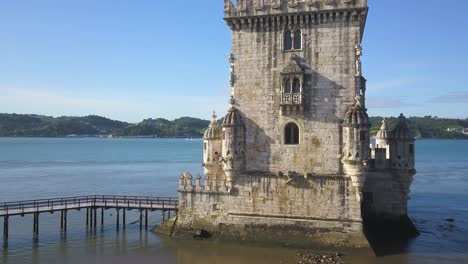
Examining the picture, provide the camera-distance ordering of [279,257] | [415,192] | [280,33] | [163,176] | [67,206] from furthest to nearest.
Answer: [163,176]
[415,192]
[67,206]
[280,33]
[279,257]

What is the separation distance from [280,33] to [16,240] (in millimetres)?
23607

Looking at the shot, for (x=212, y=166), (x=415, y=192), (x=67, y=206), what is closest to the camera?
(x=212, y=166)

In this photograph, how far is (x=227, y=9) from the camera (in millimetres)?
29906

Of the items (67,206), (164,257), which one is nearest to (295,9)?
(164,257)

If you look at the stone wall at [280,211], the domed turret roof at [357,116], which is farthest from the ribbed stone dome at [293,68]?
the stone wall at [280,211]

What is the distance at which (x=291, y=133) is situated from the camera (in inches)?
1160

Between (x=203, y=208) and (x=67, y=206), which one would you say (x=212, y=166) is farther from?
(x=67, y=206)

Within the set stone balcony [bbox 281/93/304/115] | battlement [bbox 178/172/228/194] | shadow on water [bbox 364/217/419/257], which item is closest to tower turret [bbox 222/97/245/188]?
battlement [bbox 178/172/228/194]

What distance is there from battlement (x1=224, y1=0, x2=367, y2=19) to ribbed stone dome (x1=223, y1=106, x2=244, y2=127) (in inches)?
235

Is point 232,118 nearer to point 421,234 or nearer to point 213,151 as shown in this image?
point 213,151

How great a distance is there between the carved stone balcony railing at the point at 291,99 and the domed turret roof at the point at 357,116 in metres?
2.99

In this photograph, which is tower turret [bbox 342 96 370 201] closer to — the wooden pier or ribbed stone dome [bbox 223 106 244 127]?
ribbed stone dome [bbox 223 106 244 127]

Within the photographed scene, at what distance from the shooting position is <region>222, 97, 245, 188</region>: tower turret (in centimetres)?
2958

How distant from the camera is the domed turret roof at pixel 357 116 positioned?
2720 centimetres
